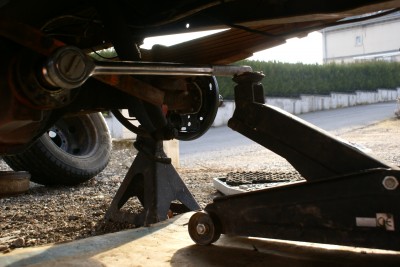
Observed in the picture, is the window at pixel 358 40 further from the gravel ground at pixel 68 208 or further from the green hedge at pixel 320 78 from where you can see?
the gravel ground at pixel 68 208

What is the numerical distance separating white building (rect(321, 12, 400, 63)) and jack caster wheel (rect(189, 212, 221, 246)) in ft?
93.8

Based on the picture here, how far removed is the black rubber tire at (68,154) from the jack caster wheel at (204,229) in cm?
201

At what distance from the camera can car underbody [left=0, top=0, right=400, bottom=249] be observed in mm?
1579

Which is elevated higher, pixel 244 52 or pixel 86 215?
pixel 244 52

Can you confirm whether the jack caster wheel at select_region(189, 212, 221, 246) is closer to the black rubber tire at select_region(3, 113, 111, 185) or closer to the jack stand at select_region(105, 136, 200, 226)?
the jack stand at select_region(105, 136, 200, 226)

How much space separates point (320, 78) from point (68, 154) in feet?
68.8

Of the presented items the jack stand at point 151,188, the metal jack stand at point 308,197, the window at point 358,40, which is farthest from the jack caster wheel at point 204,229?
the window at point 358,40

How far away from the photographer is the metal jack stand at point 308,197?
1.48 meters

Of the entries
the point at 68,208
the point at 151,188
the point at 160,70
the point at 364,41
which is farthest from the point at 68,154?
the point at 364,41

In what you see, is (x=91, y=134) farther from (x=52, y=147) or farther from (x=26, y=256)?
(x=26, y=256)

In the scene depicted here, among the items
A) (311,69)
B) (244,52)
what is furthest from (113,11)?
(311,69)

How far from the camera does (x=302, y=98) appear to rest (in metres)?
21.7

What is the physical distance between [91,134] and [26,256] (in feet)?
8.82

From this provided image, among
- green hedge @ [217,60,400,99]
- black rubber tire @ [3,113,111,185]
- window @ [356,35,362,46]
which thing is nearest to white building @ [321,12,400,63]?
window @ [356,35,362,46]
